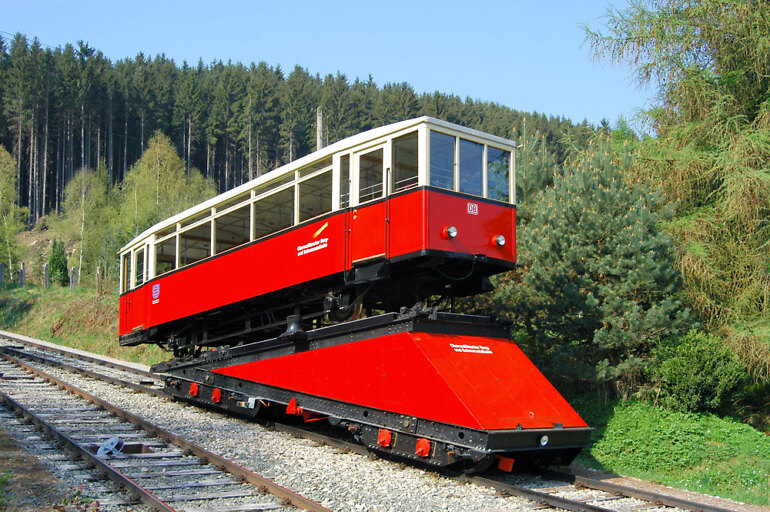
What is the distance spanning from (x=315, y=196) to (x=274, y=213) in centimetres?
103

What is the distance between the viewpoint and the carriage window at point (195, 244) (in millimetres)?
12156

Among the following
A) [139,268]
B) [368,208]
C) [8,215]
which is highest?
[8,215]

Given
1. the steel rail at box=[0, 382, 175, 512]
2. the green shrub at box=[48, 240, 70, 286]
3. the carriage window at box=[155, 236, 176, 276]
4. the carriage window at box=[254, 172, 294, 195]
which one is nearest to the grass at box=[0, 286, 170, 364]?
the green shrub at box=[48, 240, 70, 286]

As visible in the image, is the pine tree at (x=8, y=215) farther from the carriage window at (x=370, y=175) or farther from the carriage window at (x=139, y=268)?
the carriage window at (x=370, y=175)

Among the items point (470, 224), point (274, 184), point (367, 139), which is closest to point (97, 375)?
point (274, 184)

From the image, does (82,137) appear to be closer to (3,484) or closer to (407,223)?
(407,223)

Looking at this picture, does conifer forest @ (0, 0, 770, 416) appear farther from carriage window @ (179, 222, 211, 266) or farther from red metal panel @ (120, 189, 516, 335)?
carriage window @ (179, 222, 211, 266)

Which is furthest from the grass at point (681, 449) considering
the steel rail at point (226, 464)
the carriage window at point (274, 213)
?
the carriage window at point (274, 213)

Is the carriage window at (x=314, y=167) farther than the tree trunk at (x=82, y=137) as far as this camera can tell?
No

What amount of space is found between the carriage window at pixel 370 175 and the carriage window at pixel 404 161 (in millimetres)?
251

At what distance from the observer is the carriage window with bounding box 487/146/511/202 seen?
30.5 ft

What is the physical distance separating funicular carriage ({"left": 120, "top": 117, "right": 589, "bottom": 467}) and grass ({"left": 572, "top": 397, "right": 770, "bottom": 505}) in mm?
3060

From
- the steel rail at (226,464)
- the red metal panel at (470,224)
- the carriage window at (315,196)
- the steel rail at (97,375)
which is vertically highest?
the carriage window at (315,196)

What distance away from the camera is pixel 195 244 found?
1252 centimetres
